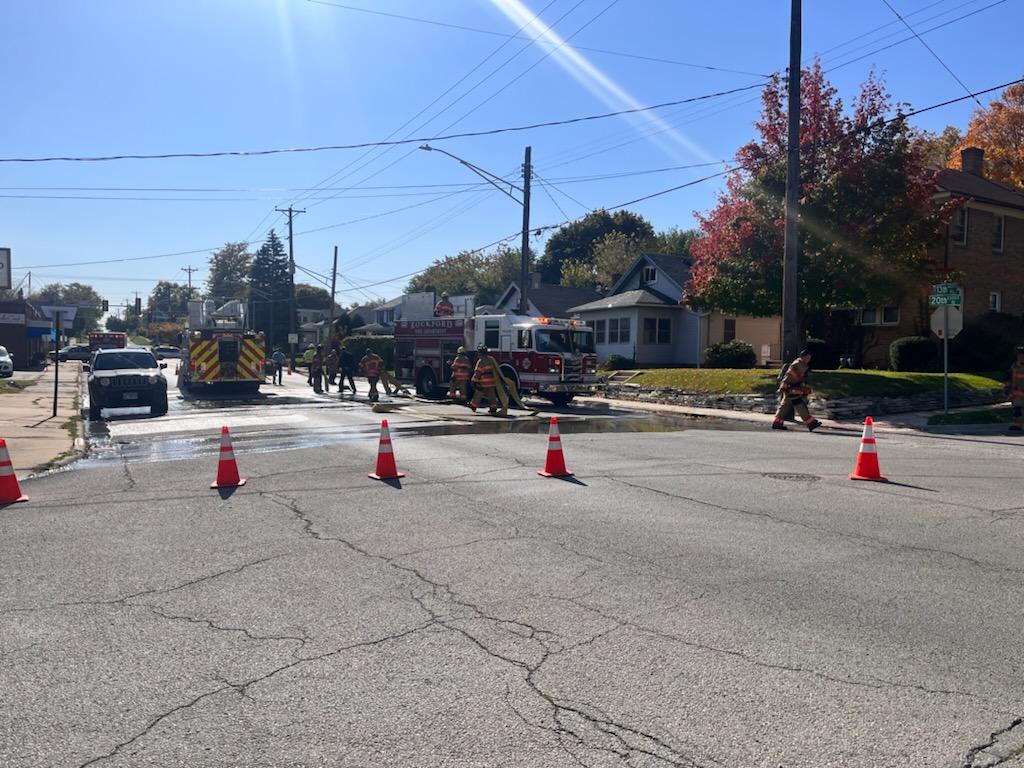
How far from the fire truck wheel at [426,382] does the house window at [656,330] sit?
15647mm

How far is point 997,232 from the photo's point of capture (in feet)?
106

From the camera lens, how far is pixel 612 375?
3081 cm

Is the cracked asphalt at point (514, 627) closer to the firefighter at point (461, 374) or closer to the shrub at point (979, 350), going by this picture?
the firefighter at point (461, 374)

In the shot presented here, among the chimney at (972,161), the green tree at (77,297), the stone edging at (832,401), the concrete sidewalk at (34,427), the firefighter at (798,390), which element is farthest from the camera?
the green tree at (77,297)

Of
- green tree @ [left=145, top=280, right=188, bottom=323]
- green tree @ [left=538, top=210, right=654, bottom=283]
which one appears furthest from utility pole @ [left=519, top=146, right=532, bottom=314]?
green tree @ [left=145, top=280, right=188, bottom=323]

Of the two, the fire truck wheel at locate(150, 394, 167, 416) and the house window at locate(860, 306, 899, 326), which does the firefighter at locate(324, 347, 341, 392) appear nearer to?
the fire truck wheel at locate(150, 394, 167, 416)

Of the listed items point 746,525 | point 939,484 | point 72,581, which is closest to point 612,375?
point 939,484

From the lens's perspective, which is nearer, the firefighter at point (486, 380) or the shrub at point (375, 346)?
the firefighter at point (486, 380)

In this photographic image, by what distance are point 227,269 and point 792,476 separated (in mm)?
141707

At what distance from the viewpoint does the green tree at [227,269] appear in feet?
461

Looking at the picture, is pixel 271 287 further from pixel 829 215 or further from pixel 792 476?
pixel 792 476

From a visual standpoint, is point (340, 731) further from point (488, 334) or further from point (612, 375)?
point (612, 375)

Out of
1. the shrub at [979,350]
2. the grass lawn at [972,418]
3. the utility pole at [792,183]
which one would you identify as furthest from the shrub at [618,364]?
the grass lawn at [972,418]

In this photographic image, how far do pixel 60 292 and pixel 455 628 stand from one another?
649ft
